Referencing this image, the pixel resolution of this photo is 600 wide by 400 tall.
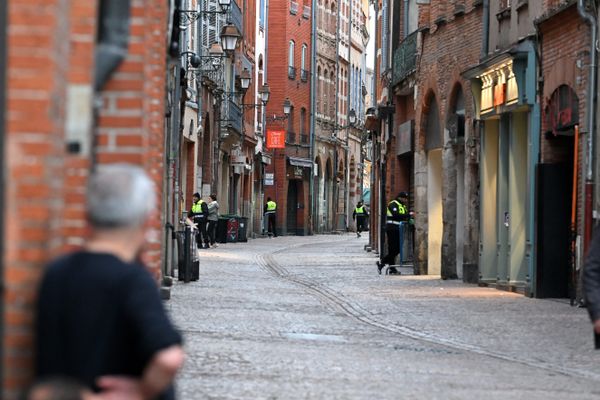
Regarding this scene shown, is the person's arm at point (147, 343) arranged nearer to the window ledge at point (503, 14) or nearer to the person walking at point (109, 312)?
the person walking at point (109, 312)

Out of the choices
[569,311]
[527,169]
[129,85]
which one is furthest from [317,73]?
[129,85]

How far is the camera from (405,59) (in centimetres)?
3862

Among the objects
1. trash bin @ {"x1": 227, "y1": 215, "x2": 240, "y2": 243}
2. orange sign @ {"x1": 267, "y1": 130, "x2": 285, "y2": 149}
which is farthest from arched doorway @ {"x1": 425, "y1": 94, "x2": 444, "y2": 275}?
orange sign @ {"x1": 267, "y1": 130, "x2": 285, "y2": 149}

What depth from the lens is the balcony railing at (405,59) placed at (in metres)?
37.1

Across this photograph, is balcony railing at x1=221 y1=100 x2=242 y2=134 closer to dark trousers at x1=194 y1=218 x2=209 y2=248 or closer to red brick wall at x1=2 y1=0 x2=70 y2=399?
dark trousers at x1=194 y1=218 x2=209 y2=248

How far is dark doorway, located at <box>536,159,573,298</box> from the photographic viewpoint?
25484mm

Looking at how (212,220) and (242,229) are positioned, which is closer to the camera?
(212,220)

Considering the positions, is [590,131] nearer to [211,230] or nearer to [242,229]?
[211,230]

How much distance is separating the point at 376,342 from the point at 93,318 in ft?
40.9

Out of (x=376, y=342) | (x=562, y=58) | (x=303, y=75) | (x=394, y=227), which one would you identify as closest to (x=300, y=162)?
(x=303, y=75)

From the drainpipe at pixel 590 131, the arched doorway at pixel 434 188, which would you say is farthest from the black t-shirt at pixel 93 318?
the arched doorway at pixel 434 188

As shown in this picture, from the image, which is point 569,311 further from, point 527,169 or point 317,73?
point 317,73

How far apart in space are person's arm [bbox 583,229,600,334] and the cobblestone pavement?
2.80 m

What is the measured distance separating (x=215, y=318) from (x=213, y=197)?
107 feet
